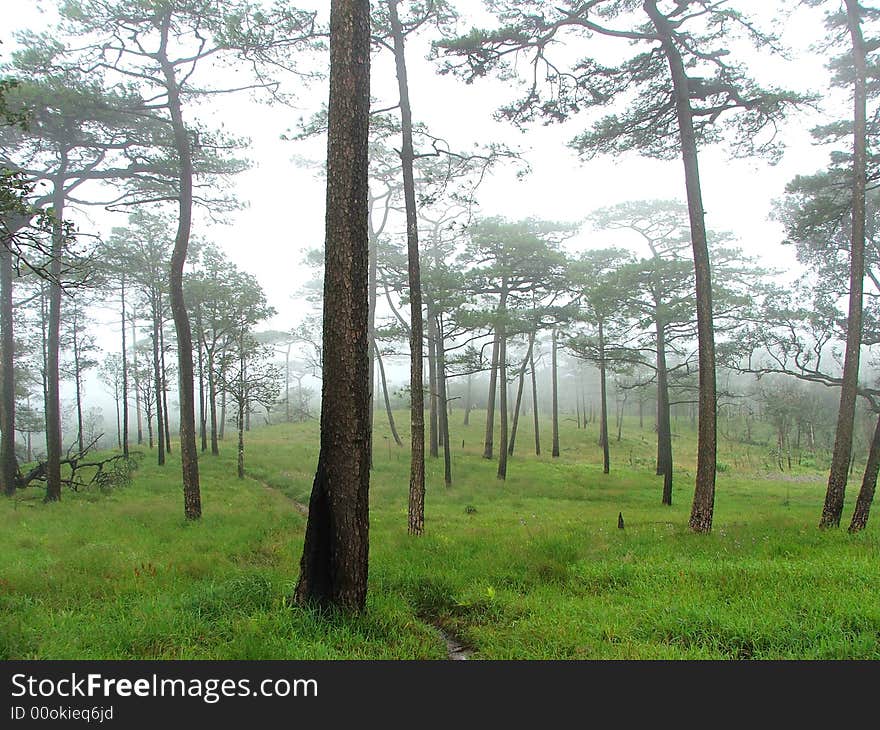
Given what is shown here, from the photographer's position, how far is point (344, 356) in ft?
15.2

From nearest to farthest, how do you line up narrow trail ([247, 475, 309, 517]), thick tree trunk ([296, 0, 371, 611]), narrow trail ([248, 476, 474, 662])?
narrow trail ([248, 476, 474, 662]) → thick tree trunk ([296, 0, 371, 611]) → narrow trail ([247, 475, 309, 517])

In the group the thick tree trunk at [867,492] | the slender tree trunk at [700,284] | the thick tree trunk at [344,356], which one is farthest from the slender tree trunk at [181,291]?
the thick tree trunk at [867,492]

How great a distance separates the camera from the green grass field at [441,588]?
393cm

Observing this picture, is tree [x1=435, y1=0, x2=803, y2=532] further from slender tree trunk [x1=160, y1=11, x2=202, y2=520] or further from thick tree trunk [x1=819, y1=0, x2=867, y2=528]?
slender tree trunk [x1=160, y1=11, x2=202, y2=520]

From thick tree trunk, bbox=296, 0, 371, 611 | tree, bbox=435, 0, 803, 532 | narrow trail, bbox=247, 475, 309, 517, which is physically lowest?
narrow trail, bbox=247, 475, 309, 517

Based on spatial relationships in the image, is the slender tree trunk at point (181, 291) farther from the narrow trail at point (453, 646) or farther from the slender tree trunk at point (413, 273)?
the narrow trail at point (453, 646)

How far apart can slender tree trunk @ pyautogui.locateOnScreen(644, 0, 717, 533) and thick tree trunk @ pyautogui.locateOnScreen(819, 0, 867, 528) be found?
6.78 ft

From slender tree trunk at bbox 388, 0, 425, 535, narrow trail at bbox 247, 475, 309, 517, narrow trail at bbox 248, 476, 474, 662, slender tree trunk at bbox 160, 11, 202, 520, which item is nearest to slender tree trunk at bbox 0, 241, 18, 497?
slender tree trunk at bbox 160, 11, 202, 520

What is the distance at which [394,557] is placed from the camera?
6.97 meters

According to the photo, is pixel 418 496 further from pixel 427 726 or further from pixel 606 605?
pixel 427 726

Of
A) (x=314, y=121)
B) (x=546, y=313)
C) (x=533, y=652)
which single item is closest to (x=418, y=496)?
(x=533, y=652)

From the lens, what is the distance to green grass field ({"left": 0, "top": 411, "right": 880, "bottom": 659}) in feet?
12.9

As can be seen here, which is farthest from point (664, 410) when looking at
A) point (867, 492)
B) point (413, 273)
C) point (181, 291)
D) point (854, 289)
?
point (181, 291)

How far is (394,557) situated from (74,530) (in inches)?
273
